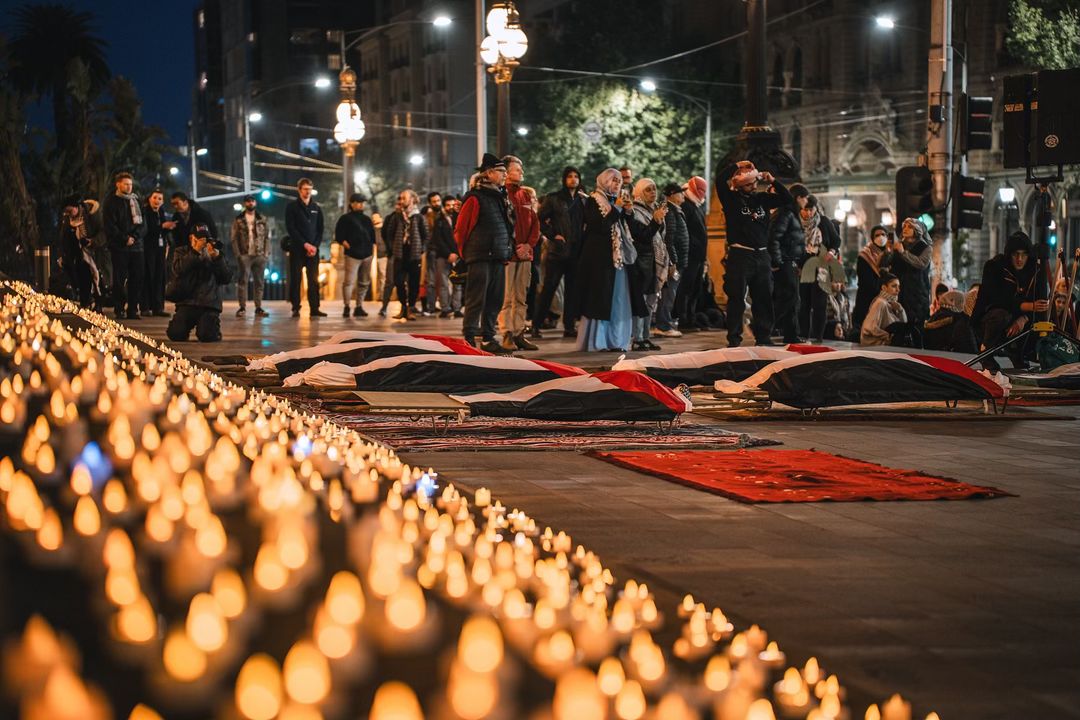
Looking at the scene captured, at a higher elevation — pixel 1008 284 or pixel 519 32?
pixel 519 32

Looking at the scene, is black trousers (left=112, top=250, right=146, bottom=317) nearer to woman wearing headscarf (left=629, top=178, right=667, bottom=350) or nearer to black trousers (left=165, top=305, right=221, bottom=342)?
black trousers (left=165, top=305, right=221, bottom=342)

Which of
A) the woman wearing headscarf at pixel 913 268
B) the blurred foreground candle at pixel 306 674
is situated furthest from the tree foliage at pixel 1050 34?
the blurred foreground candle at pixel 306 674

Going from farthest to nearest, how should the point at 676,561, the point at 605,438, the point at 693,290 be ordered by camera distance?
1. the point at 693,290
2. the point at 605,438
3. the point at 676,561

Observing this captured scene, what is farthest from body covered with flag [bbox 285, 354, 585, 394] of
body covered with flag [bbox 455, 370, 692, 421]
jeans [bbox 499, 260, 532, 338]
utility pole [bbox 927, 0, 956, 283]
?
utility pole [bbox 927, 0, 956, 283]

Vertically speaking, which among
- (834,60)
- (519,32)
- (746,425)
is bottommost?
(746,425)

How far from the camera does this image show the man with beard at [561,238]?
21.1m

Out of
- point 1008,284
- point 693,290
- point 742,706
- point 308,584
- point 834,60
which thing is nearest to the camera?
point 742,706

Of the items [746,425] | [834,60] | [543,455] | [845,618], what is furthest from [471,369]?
[834,60]

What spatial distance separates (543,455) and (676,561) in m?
3.36

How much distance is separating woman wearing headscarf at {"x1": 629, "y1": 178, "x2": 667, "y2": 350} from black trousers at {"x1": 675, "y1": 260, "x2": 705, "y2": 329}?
294 cm

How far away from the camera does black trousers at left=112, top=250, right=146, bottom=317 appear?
24.9 meters

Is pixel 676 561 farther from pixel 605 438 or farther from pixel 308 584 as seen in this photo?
pixel 605 438

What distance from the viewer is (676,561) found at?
6090 mm

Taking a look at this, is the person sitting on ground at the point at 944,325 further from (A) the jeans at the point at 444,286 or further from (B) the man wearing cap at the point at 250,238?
(B) the man wearing cap at the point at 250,238
